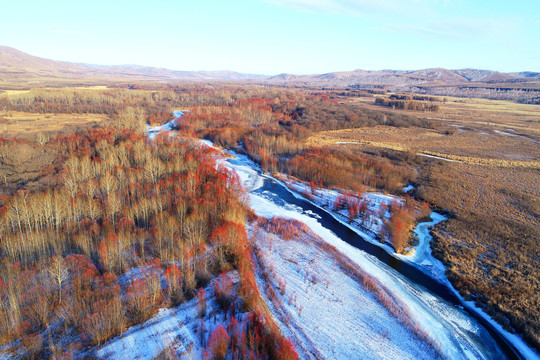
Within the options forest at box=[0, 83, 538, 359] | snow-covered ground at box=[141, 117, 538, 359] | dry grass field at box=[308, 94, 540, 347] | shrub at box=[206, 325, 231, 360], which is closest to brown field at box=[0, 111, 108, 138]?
forest at box=[0, 83, 538, 359]

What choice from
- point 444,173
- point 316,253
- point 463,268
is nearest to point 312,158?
point 444,173

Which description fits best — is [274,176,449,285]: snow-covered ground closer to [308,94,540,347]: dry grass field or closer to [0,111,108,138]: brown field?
[308,94,540,347]: dry grass field

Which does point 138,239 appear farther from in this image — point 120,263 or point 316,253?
point 316,253

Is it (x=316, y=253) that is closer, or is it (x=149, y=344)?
(x=149, y=344)

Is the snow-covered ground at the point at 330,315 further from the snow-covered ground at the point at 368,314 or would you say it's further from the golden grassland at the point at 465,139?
the golden grassland at the point at 465,139

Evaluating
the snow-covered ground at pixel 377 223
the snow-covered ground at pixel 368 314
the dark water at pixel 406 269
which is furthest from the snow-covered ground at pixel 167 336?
the snow-covered ground at pixel 377 223

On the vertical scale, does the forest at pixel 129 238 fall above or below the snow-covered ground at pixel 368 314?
above

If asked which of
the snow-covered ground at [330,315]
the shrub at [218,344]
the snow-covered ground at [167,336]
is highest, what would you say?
the shrub at [218,344]

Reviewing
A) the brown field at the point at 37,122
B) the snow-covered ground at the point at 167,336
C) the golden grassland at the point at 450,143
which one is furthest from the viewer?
Answer: the brown field at the point at 37,122
